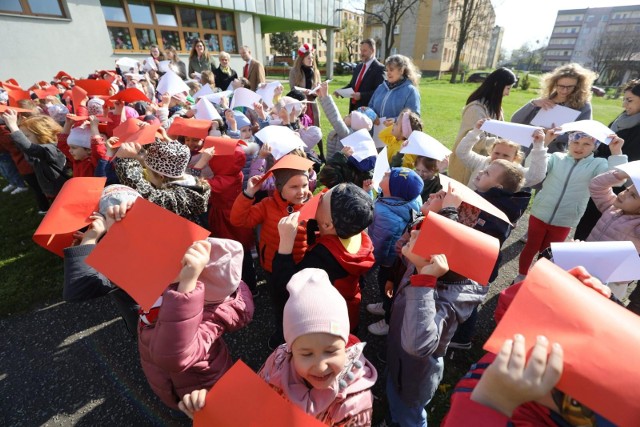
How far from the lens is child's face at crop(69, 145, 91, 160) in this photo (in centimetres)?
325

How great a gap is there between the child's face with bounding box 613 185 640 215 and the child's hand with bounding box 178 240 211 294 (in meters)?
2.87

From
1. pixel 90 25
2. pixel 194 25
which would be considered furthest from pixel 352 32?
pixel 90 25

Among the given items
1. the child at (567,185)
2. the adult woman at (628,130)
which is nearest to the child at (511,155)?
the child at (567,185)

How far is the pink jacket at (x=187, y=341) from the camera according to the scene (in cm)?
122

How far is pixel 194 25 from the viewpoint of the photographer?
14750 millimetres

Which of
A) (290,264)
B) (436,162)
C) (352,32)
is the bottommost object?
(290,264)

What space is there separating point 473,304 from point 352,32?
209ft

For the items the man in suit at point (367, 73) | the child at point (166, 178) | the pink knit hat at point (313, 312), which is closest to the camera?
the pink knit hat at point (313, 312)

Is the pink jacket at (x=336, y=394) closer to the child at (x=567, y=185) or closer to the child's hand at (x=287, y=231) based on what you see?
the child's hand at (x=287, y=231)

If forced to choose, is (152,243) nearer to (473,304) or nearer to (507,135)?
(473,304)

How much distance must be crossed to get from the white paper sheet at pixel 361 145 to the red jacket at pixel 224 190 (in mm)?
1032

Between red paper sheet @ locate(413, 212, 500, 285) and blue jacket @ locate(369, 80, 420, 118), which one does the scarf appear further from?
red paper sheet @ locate(413, 212, 500, 285)

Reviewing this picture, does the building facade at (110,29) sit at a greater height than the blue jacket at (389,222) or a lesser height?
greater

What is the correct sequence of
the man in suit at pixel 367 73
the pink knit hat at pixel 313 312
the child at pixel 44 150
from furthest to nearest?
the man in suit at pixel 367 73
the child at pixel 44 150
the pink knit hat at pixel 313 312
